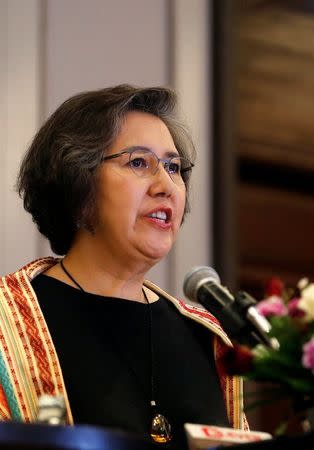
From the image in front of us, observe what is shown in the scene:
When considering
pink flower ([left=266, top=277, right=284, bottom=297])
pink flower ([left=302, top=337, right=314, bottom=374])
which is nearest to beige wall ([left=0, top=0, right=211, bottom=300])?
pink flower ([left=266, top=277, right=284, bottom=297])

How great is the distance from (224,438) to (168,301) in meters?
0.84

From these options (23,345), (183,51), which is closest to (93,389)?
(23,345)

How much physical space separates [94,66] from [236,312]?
1814 mm

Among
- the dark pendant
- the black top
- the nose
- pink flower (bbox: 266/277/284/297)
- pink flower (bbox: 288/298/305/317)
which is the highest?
the nose

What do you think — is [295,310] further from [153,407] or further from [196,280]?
[153,407]

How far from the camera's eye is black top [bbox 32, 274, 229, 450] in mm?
2113

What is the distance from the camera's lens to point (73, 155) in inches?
90.2

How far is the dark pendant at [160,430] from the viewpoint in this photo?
2088mm

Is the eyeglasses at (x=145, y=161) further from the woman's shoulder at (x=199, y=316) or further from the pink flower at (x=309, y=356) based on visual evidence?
the pink flower at (x=309, y=356)

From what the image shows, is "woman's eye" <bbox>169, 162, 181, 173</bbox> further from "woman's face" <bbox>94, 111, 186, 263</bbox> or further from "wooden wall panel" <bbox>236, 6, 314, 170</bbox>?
"wooden wall panel" <bbox>236, 6, 314, 170</bbox>

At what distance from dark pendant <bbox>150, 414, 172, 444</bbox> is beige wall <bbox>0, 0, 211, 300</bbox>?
113 cm

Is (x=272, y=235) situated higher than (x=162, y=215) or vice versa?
(x=162, y=215)

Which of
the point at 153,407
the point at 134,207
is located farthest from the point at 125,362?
the point at 134,207

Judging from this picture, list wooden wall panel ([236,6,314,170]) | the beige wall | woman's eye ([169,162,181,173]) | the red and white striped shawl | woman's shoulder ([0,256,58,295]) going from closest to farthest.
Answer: the red and white striped shawl < woman's shoulder ([0,256,58,295]) < woman's eye ([169,162,181,173]) < the beige wall < wooden wall panel ([236,6,314,170])
